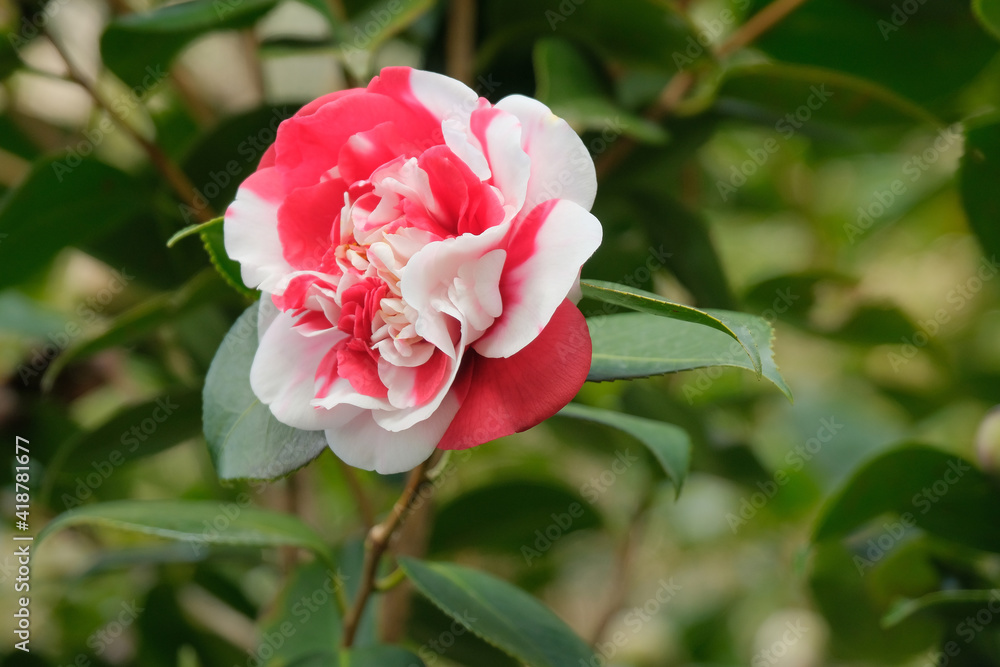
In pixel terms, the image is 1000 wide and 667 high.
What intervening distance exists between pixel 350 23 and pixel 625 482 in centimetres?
94

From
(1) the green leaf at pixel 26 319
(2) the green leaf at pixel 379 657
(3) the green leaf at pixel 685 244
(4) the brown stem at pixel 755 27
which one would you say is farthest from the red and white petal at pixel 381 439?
(1) the green leaf at pixel 26 319

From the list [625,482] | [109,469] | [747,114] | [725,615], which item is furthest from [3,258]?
[725,615]

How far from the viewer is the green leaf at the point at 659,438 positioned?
54 cm

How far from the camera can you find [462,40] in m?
0.80

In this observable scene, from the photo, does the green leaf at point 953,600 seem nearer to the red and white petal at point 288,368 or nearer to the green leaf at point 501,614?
the green leaf at point 501,614

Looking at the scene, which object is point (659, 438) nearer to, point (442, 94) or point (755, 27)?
point (442, 94)

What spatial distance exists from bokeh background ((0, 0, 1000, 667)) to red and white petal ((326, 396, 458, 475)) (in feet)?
0.38

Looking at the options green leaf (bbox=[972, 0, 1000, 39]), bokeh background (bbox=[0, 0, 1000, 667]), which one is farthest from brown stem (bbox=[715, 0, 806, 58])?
green leaf (bbox=[972, 0, 1000, 39])

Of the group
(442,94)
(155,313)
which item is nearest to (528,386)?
(442,94)

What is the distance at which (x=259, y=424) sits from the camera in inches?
17.5

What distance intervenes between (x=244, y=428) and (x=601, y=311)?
0.22 metres

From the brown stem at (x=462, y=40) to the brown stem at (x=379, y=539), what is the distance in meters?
0.45

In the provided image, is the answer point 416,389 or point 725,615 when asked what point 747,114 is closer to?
point 416,389

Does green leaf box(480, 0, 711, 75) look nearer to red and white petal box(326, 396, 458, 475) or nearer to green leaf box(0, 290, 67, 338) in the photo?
red and white petal box(326, 396, 458, 475)
